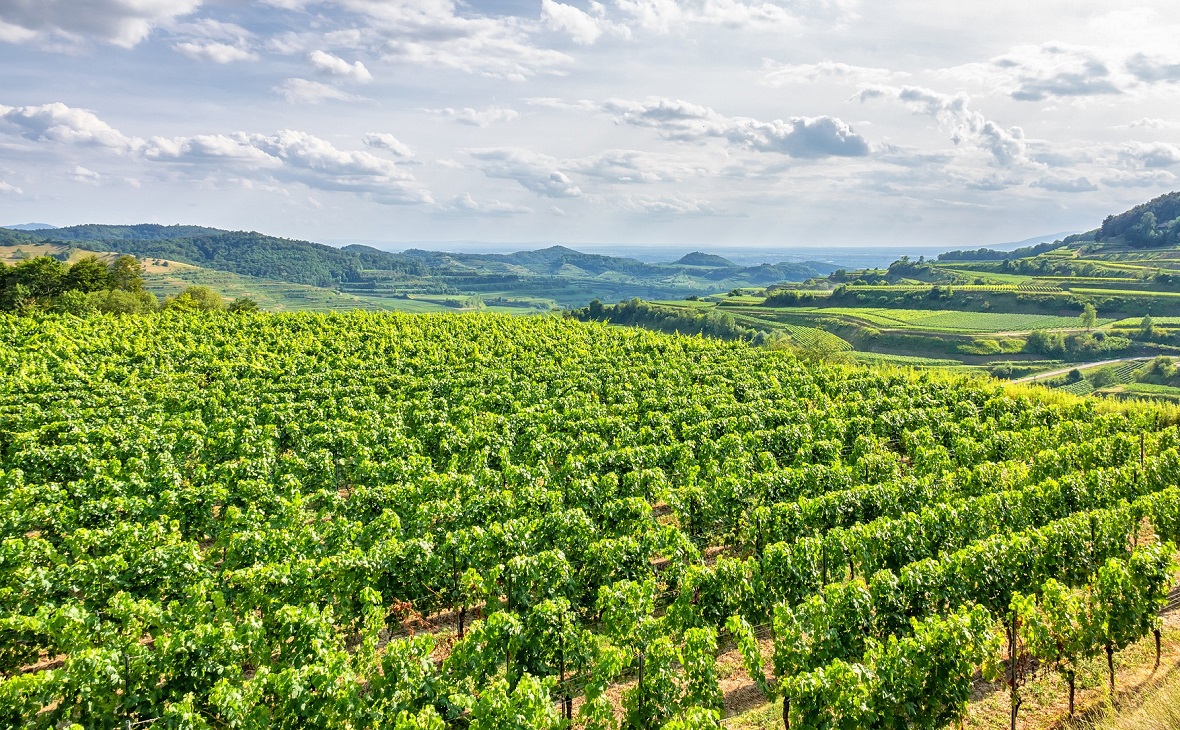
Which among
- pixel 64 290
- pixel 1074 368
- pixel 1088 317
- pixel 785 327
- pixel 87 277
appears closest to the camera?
pixel 64 290

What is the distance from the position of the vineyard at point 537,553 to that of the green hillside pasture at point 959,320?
291ft

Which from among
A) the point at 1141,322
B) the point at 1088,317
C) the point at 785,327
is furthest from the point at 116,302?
the point at 1141,322

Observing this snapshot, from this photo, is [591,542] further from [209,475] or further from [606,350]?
[606,350]

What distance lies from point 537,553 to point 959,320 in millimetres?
133528

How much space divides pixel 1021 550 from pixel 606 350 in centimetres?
→ 4064

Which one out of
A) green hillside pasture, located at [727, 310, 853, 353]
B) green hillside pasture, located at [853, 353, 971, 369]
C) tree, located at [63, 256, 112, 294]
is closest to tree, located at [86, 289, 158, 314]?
tree, located at [63, 256, 112, 294]

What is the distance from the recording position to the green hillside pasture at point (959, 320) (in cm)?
11925

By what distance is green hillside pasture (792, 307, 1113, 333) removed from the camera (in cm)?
11925

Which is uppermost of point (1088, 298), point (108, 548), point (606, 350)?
point (1088, 298)

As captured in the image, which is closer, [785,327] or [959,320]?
[959,320]

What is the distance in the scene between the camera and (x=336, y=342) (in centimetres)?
5456

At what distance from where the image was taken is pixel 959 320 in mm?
127562

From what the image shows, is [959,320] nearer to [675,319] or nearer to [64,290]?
[675,319]

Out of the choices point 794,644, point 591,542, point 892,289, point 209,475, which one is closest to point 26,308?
point 209,475
